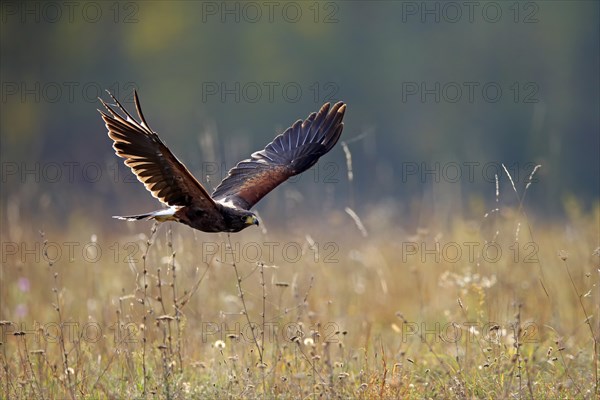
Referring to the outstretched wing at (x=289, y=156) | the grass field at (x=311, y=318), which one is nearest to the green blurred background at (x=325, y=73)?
the grass field at (x=311, y=318)

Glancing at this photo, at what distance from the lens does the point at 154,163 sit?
19.9ft

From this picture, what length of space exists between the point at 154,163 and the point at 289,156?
6.04ft

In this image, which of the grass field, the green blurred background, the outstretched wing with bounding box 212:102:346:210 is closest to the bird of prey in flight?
the outstretched wing with bounding box 212:102:346:210

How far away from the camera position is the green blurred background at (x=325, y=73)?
925 inches

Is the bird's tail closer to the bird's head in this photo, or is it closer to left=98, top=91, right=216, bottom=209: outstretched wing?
left=98, top=91, right=216, bottom=209: outstretched wing

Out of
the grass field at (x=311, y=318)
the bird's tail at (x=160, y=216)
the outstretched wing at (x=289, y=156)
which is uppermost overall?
the outstretched wing at (x=289, y=156)

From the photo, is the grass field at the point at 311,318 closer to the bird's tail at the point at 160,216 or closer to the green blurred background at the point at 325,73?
the bird's tail at the point at 160,216

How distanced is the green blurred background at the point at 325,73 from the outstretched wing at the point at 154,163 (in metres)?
16.3

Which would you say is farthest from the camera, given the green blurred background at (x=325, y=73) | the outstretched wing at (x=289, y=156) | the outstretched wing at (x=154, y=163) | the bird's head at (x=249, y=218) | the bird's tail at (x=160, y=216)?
the green blurred background at (x=325, y=73)

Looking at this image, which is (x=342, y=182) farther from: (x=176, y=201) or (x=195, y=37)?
(x=176, y=201)

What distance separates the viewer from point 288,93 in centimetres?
2402

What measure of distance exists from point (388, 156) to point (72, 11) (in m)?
9.00

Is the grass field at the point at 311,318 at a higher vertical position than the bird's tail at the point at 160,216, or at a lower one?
lower

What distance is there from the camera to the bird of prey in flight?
589cm
